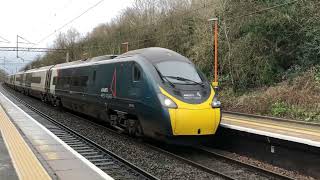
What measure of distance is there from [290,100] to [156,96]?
11.5 metres

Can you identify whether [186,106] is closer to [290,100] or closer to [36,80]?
[290,100]

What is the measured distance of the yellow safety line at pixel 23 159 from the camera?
7.59 meters

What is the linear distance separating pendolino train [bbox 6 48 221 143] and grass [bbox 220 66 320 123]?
8.44 m

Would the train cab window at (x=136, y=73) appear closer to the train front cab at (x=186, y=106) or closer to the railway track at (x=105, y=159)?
the train front cab at (x=186, y=106)

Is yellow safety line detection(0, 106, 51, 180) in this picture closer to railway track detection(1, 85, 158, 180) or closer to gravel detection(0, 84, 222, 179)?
A: railway track detection(1, 85, 158, 180)

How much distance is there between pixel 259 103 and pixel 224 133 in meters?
10.7

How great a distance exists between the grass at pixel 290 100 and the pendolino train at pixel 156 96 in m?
8.44

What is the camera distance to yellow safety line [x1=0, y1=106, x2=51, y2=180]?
7586 mm

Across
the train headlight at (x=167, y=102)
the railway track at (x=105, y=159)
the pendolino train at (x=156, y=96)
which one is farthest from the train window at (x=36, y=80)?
the train headlight at (x=167, y=102)

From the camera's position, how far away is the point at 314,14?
22000mm

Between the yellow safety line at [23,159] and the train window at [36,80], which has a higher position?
the train window at [36,80]

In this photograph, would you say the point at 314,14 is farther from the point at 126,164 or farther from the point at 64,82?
the point at 126,164

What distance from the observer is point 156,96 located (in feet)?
36.3

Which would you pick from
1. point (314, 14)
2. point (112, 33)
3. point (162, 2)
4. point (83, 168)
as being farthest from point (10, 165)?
point (112, 33)
